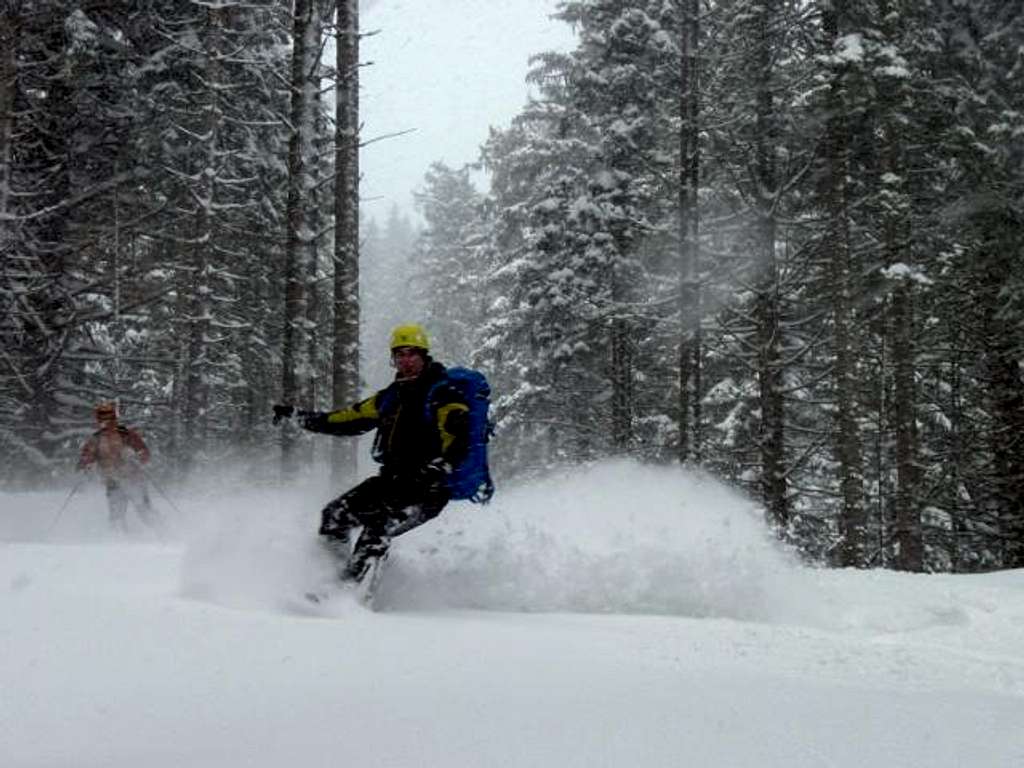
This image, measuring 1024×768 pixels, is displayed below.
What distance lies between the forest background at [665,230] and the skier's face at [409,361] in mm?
7957

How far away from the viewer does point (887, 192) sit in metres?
16.7

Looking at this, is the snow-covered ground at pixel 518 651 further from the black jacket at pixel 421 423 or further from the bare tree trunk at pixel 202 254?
the bare tree trunk at pixel 202 254

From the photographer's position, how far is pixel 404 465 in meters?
6.71

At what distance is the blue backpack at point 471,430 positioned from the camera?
259 inches

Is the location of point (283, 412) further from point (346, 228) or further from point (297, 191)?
point (346, 228)

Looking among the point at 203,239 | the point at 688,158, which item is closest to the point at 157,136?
the point at 203,239

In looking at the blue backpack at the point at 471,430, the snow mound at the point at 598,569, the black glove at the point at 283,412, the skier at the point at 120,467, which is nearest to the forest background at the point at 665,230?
the skier at the point at 120,467

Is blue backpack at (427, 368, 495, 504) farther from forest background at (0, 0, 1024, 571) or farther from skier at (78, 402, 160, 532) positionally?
forest background at (0, 0, 1024, 571)

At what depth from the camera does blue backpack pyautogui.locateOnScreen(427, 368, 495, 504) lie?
6.57 m

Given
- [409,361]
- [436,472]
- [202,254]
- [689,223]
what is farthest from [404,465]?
[202,254]

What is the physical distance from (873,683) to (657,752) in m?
1.84

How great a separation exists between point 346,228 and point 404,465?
940 centimetres

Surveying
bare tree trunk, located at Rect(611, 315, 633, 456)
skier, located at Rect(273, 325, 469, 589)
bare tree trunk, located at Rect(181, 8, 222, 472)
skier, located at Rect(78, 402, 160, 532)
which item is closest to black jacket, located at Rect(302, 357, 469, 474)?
skier, located at Rect(273, 325, 469, 589)

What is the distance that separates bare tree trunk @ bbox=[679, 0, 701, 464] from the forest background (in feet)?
0.16
